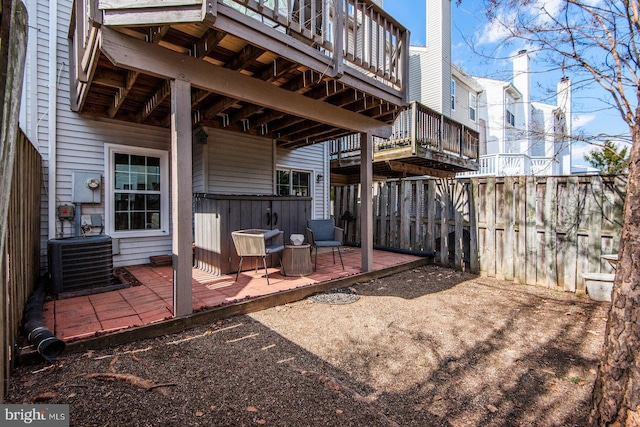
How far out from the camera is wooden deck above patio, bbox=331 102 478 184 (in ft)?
25.9

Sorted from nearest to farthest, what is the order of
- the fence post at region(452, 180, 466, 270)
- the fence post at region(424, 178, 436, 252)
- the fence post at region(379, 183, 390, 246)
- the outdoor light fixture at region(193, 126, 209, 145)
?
the outdoor light fixture at region(193, 126, 209, 145)
the fence post at region(452, 180, 466, 270)
the fence post at region(424, 178, 436, 252)
the fence post at region(379, 183, 390, 246)

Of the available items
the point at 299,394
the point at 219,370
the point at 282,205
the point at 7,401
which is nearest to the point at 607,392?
the point at 299,394

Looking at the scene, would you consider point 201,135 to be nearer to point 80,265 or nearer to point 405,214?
point 80,265

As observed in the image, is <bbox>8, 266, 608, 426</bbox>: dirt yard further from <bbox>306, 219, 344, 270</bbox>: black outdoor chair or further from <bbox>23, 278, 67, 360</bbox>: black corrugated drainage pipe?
<bbox>306, 219, 344, 270</bbox>: black outdoor chair

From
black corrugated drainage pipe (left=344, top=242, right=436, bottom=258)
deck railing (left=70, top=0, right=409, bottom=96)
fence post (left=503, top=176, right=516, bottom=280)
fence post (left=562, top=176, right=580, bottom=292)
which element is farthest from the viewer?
black corrugated drainage pipe (left=344, top=242, right=436, bottom=258)

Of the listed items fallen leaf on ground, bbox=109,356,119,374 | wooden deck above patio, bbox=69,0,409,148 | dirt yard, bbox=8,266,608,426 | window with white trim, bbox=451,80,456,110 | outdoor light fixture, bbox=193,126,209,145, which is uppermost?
window with white trim, bbox=451,80,456,110

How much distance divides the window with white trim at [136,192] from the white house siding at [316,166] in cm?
284

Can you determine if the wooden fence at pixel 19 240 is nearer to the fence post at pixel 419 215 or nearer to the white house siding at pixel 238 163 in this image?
the white house siding at pixel 238 163

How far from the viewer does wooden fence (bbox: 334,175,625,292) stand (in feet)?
→ 14.6

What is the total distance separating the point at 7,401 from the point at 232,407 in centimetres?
134

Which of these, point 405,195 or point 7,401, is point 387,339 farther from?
point 405,195

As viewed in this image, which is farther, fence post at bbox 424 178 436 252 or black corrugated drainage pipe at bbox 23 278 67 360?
fence post at bbox 424 178 436 252

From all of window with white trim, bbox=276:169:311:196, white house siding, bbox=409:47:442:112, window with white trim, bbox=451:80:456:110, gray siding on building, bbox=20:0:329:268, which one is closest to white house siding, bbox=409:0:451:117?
white house siding, bbox=409:47:442:112

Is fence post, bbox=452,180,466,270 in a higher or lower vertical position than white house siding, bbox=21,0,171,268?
lower
